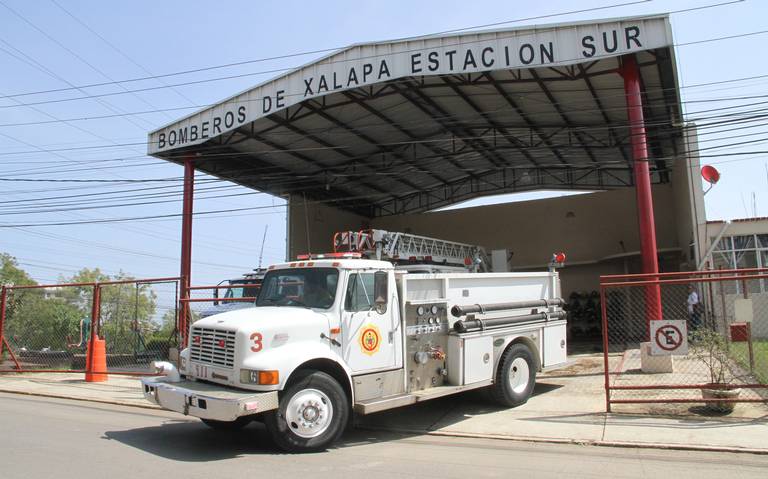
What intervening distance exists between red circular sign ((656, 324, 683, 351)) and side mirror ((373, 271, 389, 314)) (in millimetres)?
4338

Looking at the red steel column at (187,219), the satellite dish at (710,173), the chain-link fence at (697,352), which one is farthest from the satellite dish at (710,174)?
the red steel column at (187,219)

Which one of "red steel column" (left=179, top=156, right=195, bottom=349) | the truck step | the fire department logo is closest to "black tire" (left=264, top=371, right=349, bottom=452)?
the truck step

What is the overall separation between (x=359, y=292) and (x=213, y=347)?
2.00m

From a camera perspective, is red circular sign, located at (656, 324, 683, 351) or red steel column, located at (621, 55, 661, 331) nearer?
red circular sign, located at (656, 324, 683, 351)

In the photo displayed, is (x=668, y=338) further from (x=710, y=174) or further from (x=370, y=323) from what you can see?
(x=710, y=174)

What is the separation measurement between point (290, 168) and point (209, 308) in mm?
11354

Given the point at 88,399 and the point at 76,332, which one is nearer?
the point at 88,399

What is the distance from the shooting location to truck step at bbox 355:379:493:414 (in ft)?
23.1

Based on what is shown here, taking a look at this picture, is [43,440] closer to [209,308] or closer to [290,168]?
[209,308]

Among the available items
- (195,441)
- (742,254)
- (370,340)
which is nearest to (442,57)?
(370,340)

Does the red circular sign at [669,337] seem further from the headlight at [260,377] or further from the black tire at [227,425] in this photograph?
the black tire at [227,425]

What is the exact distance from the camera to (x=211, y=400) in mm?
6156

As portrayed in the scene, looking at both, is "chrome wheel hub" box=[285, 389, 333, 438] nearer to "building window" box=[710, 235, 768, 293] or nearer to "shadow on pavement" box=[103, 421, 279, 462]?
"shadow on pavement" box=[103, 421, 279, 462]

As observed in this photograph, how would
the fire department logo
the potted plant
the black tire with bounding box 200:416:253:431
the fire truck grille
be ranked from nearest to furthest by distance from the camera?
1. the fire truck grille
2. the fire department logo
3. the black tire with bounding box 200:416:253:431
4. the potted plant
